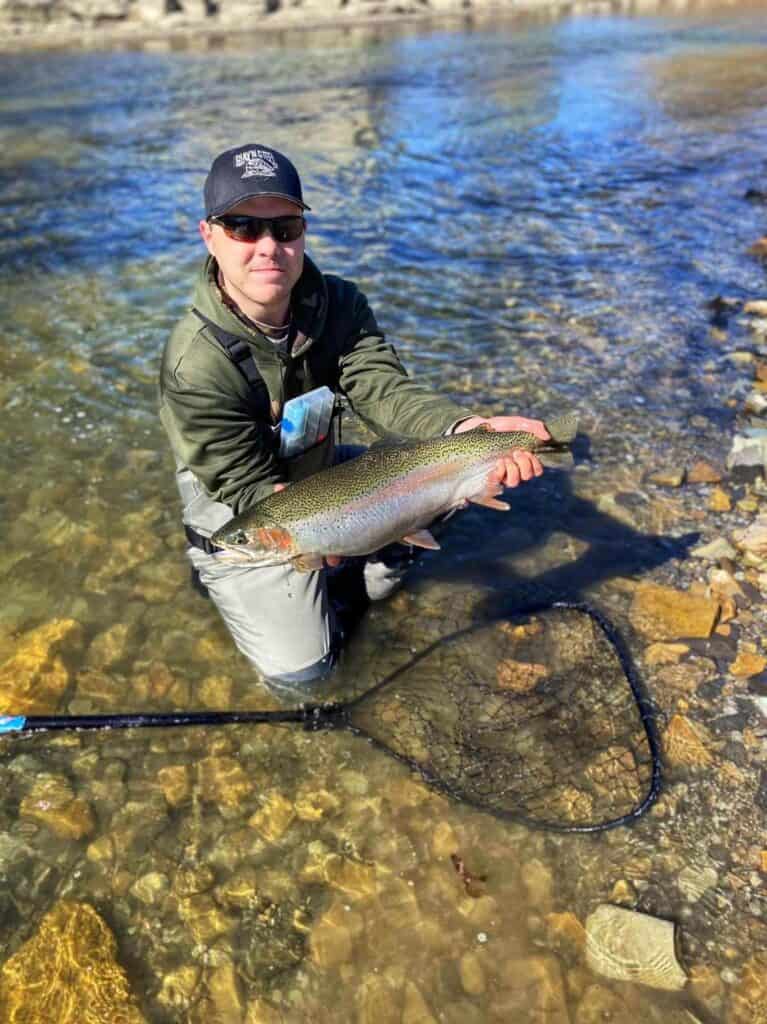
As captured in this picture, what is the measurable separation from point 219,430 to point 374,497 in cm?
98

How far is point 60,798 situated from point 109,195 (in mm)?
13968

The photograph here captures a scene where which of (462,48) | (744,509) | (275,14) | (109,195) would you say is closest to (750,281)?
(744,509)

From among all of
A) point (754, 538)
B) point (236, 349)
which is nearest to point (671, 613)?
point (754, 538)

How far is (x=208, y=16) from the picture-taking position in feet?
Result: 190

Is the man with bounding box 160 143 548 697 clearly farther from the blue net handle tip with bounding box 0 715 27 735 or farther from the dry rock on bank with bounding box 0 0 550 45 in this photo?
the dry rock on bank with bounding box 0 0 550 45

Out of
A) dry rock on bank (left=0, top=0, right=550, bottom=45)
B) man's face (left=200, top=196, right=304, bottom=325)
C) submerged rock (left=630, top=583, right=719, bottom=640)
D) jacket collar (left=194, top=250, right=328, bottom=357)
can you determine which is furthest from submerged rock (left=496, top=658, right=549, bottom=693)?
dry rock on bank (left=0, top=0, right=550, bottom=45)

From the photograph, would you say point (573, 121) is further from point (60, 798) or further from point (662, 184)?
point (60, 798)

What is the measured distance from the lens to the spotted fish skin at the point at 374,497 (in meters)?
3.70

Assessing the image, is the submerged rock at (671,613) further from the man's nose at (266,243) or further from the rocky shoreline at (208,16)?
the rocky shoreline at (208,16)

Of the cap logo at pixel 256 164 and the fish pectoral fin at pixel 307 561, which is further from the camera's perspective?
the fish pectoral fin at pixel 307 561

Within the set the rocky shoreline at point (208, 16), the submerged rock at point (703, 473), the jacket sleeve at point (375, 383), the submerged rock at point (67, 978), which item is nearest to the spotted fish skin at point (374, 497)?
the jacket sleeve at point (375, 383)

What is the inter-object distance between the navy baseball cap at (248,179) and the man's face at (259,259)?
5cm

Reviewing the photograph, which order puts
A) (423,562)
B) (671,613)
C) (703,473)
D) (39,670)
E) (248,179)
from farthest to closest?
(703,473), (423,562), (671,613), (39,670), (248,179)

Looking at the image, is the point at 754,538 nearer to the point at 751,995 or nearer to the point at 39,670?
the point at 751,995
